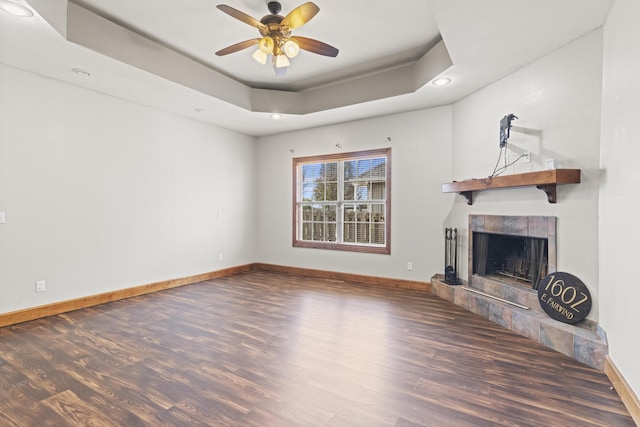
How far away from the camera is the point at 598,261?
261cm

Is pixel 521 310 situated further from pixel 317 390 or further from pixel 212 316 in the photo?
pixel 212 316

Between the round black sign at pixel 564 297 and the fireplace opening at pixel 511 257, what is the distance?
30 centimetres

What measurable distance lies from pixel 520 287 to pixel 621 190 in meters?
1.50

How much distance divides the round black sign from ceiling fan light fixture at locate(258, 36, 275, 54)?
133 inches

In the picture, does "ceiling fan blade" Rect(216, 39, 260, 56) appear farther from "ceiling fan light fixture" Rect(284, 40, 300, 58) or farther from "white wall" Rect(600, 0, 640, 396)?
"white wall" Rect(600, 0, 640, 396)

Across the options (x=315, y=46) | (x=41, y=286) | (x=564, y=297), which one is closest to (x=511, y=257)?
(x=564, y=297)

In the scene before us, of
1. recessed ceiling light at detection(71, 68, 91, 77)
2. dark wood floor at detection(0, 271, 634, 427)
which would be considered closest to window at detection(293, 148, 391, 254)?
dark wood floor at detection(0, 271, 634, 427)

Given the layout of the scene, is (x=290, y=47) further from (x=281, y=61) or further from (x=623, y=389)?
(x=623, y=389)

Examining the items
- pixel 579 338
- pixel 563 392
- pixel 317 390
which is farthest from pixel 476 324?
pixel 317 390

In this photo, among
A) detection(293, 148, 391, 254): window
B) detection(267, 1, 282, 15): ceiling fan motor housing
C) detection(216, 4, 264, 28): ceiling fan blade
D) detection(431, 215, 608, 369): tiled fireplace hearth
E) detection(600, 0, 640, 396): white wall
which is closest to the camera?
detection(600, 0, 640, 396): white wall

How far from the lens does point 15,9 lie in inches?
93.5

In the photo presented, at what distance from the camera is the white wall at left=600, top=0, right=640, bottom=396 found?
195 centimetres

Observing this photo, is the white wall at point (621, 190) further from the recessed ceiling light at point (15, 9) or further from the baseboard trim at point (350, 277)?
the recessed ceiling light at point (15, 9)

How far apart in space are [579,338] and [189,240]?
5.11 meters
